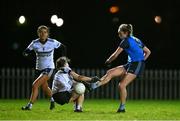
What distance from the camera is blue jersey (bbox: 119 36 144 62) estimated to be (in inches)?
683

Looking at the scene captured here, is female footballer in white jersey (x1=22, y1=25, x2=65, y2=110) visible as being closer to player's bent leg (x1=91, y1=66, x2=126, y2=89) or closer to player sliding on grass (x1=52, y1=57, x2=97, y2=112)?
player sliding on grass (x1=52, y1=57, x2=97, y2=112)

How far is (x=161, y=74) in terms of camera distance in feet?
88.8

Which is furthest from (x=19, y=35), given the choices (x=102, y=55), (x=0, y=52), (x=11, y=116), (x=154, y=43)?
(x=11, y=116)

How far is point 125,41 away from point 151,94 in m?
9.94

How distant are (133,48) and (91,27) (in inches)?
577

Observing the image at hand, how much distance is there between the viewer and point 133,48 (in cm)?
1745

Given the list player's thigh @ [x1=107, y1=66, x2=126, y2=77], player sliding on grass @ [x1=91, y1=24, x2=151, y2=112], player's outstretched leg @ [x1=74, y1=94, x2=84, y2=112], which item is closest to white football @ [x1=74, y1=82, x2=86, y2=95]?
player's outstretched leg @ [x1=74, y1=94, x2=84, y2=112]

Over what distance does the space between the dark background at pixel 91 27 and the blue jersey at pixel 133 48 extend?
537 inches

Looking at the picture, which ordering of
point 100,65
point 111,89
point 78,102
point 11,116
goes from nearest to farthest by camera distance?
1. point 11,116
2. point 78,102
3. point 111,89
4. point 100,65

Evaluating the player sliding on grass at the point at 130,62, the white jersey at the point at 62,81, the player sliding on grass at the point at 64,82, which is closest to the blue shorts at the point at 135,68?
the player sliding on grass at the point at 130,62

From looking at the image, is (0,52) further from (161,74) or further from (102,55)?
(161,74)

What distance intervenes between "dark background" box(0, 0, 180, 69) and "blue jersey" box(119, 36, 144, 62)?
13.6 meters

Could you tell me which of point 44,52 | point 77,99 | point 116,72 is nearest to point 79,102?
point 77,99

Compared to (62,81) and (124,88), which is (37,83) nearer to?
(62,81)
